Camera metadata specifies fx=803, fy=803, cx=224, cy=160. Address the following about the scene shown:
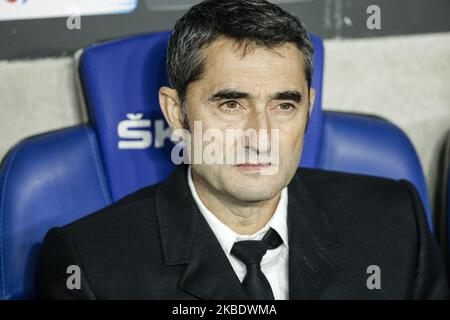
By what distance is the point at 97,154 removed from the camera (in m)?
1.69

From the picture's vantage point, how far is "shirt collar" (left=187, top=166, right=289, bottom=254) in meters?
1.49

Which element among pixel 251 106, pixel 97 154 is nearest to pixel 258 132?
pixel 251 106

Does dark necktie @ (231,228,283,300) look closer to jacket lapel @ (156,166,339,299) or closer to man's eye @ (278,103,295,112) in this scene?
jacket lapel @ (156,166,339,299)

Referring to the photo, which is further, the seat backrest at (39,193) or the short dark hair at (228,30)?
the seat backrest at (39,193)

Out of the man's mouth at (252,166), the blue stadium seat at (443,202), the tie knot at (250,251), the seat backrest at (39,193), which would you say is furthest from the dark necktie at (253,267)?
the blue stadium seat at (443,202)

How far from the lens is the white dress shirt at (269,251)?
4.85ft

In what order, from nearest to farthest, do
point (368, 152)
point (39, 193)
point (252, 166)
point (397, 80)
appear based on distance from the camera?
point (252, 166)
point (39, 193)
point (368, 152)
point (397, 80)

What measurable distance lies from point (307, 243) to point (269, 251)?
0.07m

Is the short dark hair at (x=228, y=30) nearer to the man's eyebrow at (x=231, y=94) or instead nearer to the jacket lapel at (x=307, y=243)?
the man's eyebrow at (x=231, y=94)

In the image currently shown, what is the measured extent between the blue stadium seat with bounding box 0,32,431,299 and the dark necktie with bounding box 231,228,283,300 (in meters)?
0.31

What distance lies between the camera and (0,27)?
5.96ft

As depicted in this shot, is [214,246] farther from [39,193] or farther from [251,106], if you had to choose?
[39,193]

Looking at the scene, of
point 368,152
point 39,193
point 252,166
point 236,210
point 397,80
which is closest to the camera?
point 252,166
